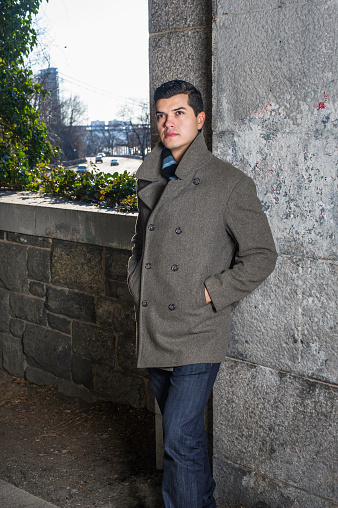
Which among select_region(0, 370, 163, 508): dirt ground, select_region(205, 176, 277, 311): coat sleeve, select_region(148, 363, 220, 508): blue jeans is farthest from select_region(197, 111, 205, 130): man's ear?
select_region(0, 370, 163, 508): dirt ground

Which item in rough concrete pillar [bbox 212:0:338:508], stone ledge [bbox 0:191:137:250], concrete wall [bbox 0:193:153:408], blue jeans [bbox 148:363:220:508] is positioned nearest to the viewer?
rough concrete pillar [bbox 212:0:338:508]

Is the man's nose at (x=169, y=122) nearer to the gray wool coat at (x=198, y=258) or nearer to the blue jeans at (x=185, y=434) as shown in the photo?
the gray wool coat at (x=198, y=258)

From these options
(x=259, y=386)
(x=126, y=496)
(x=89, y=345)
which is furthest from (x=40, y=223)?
(x=259, y=386)

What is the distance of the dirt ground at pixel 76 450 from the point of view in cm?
341

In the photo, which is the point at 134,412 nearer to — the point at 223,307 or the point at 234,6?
the point at 223,307

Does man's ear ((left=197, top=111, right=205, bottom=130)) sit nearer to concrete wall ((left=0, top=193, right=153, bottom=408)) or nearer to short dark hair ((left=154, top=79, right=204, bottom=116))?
short dark hair ((left=154, top=79, right=204, bottom=116))

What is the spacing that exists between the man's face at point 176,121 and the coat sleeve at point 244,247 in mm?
332

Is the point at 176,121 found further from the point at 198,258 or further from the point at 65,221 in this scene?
the point at 65,221

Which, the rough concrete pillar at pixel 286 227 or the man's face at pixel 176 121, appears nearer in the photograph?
the rough concrete pillar at pixel 286 227

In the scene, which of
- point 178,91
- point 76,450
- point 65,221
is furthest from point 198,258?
point 65,221

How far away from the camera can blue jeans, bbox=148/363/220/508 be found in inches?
94.1

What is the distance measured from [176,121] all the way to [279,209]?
596 millimetres

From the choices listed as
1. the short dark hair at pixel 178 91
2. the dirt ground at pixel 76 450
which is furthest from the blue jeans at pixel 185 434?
the short dark hair at pixel 178 91

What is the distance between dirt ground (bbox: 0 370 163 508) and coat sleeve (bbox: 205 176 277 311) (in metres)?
1.61
